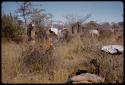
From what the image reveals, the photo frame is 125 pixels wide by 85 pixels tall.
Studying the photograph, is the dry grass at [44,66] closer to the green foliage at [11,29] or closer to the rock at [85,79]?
the rock at [85,79]

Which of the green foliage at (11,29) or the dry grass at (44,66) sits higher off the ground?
the green foliage at (11,29)

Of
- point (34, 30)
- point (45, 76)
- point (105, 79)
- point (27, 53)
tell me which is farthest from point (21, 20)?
point (105, 79)

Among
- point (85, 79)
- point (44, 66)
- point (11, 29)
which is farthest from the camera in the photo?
point (11, 29)

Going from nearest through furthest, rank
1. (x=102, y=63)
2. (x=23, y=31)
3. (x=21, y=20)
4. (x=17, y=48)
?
(x=102, y=63) < (x=17, y=48) < (x=23, y=31) < (x=21, y=20)

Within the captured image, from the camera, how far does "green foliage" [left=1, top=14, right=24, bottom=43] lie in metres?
8.50

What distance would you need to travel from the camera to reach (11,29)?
884 centimetres

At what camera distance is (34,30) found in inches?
386

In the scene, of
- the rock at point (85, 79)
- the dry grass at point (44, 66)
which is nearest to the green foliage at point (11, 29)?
the dry grass at point (44, 66)

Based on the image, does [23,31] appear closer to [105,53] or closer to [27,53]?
[27,53]

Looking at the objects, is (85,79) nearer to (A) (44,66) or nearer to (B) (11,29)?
(A) (44,66)

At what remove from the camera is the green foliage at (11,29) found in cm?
850

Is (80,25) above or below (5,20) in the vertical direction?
below

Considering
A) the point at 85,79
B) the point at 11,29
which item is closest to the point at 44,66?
the point at 85,79

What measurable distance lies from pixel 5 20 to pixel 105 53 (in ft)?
11.7
